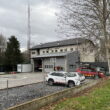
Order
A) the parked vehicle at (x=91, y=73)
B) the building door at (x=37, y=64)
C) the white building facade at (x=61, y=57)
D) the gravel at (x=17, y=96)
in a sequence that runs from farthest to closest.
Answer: the building door at (x=37, y=64) → the white building facade at (x=61, y=57) → the parked vehicle at (x=91, y=73) → the gravel at (x=17, y=96)

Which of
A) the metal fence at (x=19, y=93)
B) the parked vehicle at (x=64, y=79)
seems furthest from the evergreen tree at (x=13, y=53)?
the metal fence at (x=19, y=93)

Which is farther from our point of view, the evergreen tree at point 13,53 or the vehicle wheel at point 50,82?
the evergreen tree at point 13,53

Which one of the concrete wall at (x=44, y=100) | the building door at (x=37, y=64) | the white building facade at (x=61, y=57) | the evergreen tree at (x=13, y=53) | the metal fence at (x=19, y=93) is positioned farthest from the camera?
the building door at (x=37, y=64)

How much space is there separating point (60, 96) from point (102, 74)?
20.9 m

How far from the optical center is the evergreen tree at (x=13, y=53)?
53.2m

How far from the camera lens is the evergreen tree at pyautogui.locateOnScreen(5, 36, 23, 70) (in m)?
53.2

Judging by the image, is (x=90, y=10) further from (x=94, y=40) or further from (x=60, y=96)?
(x=60, y=96)

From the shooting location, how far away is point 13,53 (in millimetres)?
53562

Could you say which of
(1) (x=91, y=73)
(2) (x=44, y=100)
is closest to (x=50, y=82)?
(1) (x=91, y=73)

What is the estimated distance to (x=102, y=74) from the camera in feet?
99.7

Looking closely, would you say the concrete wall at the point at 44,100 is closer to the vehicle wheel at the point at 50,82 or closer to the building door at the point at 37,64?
the vehicle wheel at the point at 50,82

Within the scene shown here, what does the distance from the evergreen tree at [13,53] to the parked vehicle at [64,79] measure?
112 ft

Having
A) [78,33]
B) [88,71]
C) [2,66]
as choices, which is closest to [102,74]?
[88,71]

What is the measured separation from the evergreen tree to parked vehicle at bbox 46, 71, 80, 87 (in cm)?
3406
